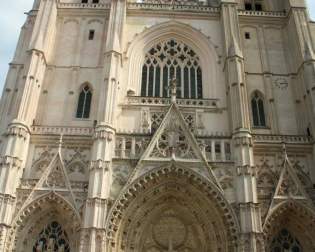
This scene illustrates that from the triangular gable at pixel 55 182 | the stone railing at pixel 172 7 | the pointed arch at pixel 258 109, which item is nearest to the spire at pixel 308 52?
the pointed arch at pixel 258 109

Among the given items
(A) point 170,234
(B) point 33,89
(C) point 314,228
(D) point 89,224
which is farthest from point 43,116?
(C) point 314,228

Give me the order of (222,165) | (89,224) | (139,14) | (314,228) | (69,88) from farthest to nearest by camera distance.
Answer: (139,14) → (69,88) → (222,165) → (314,228) → (89,224)

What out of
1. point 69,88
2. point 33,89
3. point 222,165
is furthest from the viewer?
point 69,88

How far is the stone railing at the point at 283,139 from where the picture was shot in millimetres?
20078

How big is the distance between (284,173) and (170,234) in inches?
216

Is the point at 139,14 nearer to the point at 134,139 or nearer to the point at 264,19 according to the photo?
the point at 264,19

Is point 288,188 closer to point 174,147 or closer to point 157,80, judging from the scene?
point 174,147

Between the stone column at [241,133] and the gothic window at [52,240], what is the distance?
6.94 m

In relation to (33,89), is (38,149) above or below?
below

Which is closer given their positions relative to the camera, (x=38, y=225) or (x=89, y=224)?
(x=89, y=224)

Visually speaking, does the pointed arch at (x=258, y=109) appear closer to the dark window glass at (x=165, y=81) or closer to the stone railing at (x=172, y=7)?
the dark window glass at (x=165, y=81)

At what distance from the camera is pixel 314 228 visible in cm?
1773

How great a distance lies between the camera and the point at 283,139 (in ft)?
66.3

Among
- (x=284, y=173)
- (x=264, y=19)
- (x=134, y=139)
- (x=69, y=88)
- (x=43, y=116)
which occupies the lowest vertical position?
(x=284, y=173)
